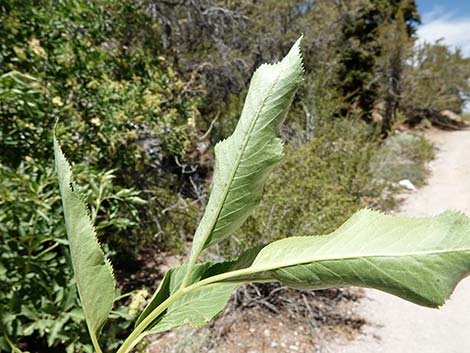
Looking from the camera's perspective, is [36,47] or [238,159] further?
[36,47]

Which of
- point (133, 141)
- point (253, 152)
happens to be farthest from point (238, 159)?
point (133, 141)

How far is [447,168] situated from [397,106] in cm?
747

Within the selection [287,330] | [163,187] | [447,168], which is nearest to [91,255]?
[287,330]

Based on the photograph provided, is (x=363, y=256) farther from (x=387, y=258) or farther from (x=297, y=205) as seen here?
(x=297, y=205)

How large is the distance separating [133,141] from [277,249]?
3380 mm

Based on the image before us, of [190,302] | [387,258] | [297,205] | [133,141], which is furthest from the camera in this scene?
[297,205]

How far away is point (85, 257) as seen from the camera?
1.19 feet

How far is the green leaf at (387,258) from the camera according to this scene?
302 millimetres

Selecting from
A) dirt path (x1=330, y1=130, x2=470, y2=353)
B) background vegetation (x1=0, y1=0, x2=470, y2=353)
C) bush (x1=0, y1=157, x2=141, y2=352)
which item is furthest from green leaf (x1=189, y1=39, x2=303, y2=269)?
dirt path (x1=330, y1=130, x2=470, y2=353)

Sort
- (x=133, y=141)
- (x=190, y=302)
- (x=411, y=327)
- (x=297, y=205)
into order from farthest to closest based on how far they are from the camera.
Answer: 1. (x=297, y=205)
2. (x=411, y=327)
3. (x=133, y=141)
4. (x=190, y=302)

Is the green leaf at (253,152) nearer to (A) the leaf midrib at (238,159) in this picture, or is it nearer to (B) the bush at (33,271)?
(A) the leaf midrib at (238,159)

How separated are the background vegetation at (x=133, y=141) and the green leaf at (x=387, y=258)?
44 cm

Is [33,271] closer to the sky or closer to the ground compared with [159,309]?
closer to the ground

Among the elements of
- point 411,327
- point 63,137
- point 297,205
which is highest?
point 63,137
